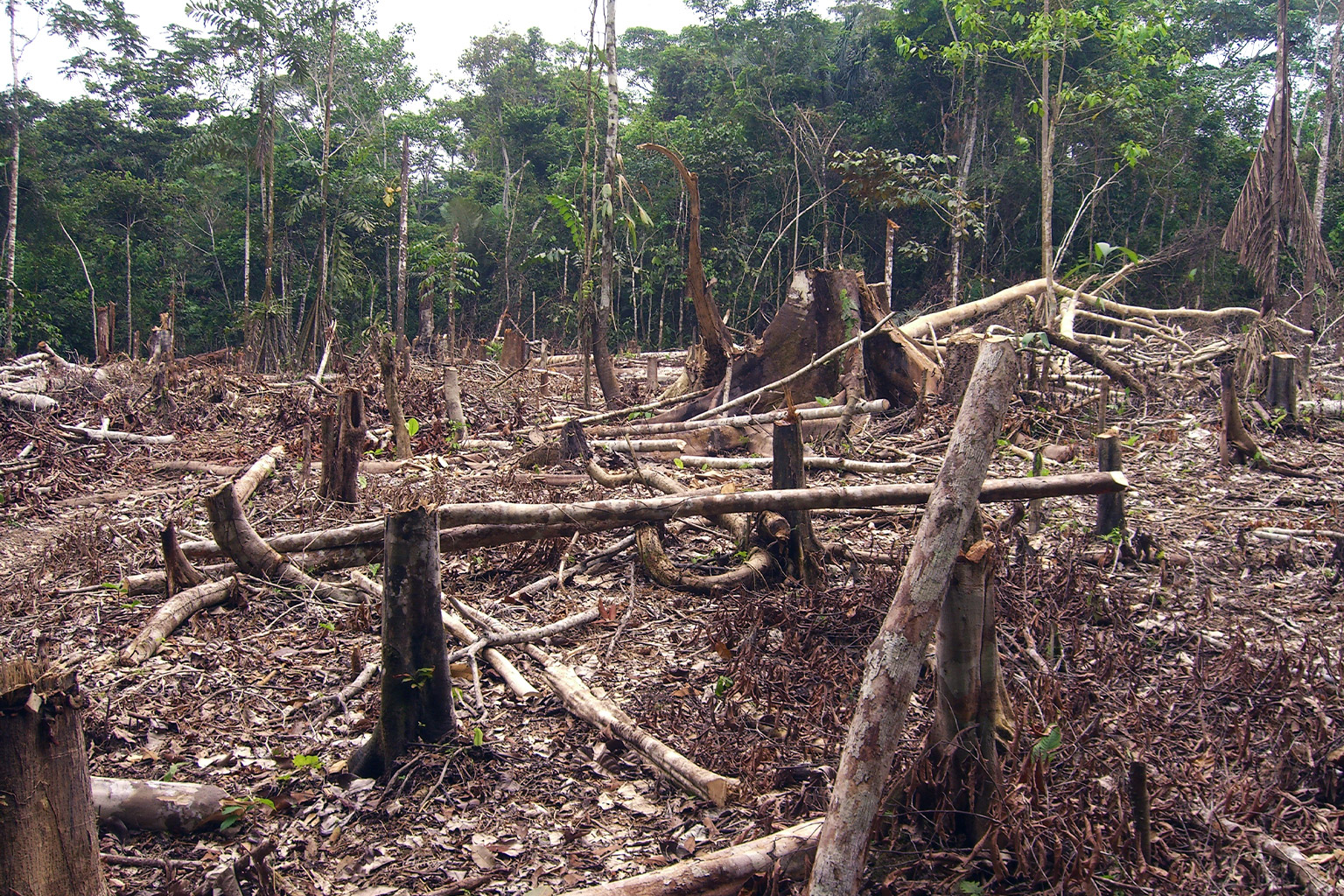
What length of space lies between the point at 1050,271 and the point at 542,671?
9.17m

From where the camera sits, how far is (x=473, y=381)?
11.2 metres

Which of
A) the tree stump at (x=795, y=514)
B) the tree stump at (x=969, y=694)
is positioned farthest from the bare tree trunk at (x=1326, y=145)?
the tree stump at (x=969, y=694)

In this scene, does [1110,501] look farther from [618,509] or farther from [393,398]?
[393,398]

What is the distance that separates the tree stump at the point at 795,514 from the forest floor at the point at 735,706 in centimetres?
18

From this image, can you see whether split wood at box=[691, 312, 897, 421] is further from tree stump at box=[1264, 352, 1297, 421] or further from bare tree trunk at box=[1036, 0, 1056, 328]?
tree stump at box=[1264, 352, 1297, 421]

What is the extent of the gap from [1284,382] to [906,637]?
759cm

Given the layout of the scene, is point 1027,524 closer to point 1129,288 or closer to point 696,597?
point 696,597

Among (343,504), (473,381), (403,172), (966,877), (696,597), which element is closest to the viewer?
(966,877)

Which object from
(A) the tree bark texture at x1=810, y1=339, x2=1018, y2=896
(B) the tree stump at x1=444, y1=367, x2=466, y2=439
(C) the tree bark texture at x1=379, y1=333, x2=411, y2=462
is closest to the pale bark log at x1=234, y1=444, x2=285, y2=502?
(C) the tree bark texture at x1=379, y1=333, x2=411, y2=462

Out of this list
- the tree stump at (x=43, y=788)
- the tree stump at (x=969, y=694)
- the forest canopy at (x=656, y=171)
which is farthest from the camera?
the forest canopy at (x=656, y=171)

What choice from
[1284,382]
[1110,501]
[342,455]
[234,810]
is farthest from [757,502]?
[1284,382]

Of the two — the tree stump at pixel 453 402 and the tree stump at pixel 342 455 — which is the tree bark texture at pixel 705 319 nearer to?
the tree stump at pixel 453 402

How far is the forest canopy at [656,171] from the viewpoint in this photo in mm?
19734

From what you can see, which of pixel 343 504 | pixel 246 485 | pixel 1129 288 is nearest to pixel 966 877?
pixel 343 504
